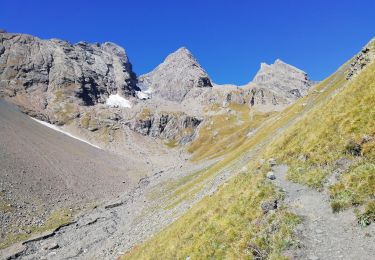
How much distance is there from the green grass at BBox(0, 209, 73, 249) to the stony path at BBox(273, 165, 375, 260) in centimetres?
5536

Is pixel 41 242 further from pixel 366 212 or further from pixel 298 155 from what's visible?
pixel 366 212

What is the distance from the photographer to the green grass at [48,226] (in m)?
61.4

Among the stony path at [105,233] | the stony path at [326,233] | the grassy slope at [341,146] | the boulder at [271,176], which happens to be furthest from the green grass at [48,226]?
the stony path at [326,233]

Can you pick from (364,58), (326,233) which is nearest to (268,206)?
(326,233)

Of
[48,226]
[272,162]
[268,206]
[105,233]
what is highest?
A: [272,162]

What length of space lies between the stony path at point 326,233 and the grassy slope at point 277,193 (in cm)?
67

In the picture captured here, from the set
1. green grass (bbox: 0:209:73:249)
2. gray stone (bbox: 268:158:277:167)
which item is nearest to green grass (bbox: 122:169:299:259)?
gray stone (bbox: 268:158:277:167)

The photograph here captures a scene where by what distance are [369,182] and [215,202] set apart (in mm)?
13486

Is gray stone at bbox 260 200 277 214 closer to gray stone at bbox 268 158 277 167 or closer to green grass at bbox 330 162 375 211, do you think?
green grass at bbox 330 162 375 211

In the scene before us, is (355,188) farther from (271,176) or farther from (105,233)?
(105,233)

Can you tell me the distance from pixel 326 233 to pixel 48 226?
65.9m

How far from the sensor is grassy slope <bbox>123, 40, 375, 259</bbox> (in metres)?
19.1

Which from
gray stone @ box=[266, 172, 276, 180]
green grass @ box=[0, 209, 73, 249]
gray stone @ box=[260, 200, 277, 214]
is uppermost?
gray stone @ box=[266, 172, 276, 180]

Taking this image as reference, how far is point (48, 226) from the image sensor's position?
71.8 metres
